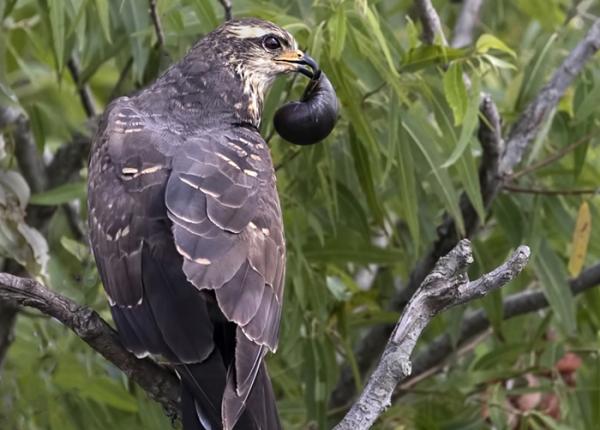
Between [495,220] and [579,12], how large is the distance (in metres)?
0.95

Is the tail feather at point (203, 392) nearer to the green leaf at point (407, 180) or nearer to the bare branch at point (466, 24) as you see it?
the green leaf at point (407, 180)

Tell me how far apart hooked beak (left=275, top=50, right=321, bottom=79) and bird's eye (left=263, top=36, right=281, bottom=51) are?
0.04 meters

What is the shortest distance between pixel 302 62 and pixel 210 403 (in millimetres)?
1526

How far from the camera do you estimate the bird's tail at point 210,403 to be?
456cm

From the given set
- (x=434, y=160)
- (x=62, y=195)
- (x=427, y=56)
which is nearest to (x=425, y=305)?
(x=434, y=160)

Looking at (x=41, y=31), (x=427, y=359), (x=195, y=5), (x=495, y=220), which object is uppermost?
(x=195, y=5)

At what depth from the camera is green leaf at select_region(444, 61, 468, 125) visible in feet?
17.6

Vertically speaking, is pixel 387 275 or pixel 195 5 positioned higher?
pixel 195 5

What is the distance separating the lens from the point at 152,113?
5.62 metres

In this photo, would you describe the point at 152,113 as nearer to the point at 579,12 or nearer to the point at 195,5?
the point at 195,5

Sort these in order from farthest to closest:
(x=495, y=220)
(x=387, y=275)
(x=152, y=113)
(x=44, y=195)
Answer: (x=387, y=275), (x=495, y=220), (x=44, y=195), (x=152, y=113)

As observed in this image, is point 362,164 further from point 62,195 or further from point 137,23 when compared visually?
point 62,195

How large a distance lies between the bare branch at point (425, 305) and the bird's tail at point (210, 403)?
0.35 m

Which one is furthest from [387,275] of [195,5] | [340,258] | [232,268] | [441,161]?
[232,268]
